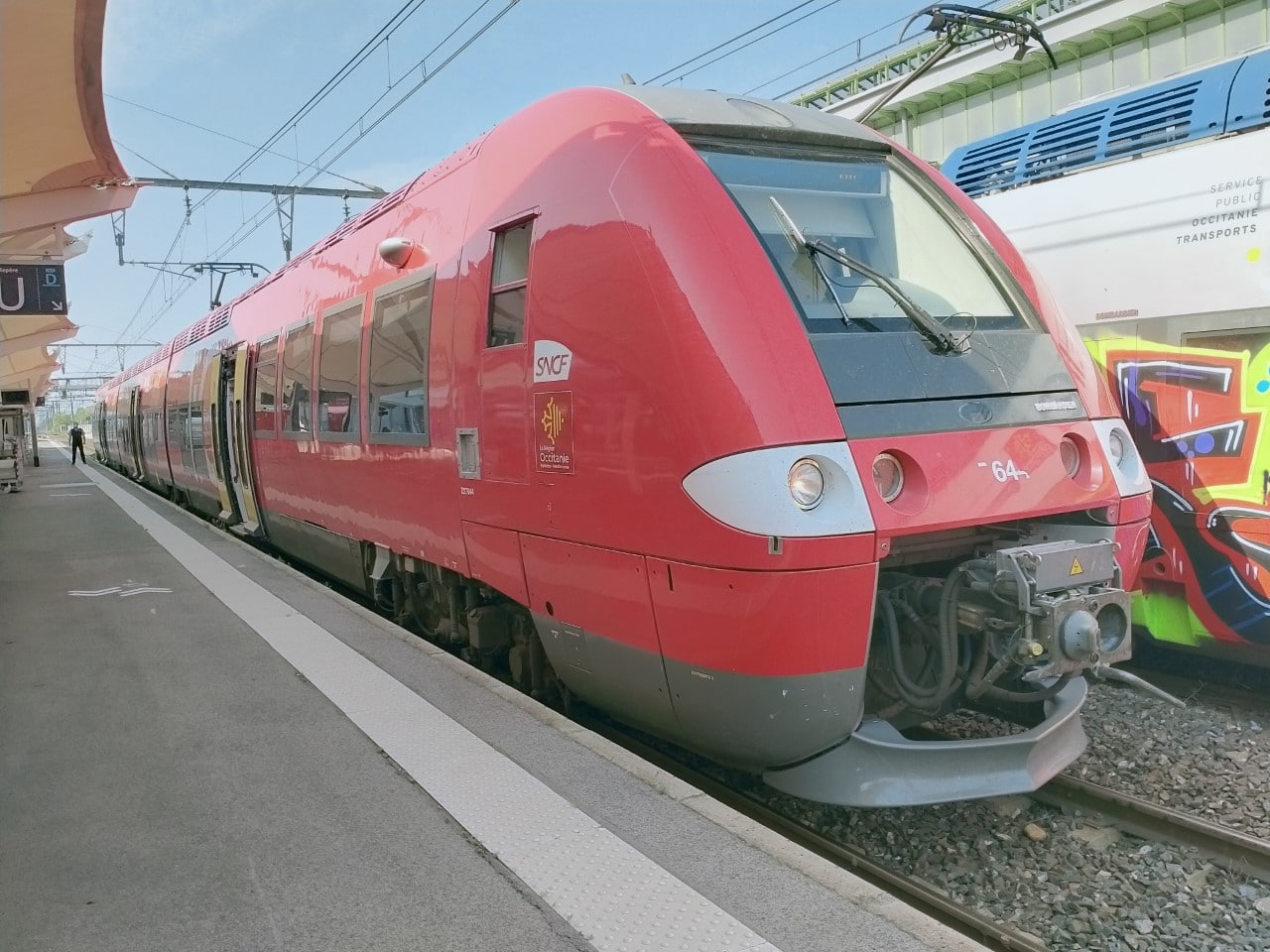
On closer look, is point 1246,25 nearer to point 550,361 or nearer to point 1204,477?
point 1204,477

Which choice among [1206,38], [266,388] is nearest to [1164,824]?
[266,388]

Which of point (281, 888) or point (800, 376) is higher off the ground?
point (800, 376)

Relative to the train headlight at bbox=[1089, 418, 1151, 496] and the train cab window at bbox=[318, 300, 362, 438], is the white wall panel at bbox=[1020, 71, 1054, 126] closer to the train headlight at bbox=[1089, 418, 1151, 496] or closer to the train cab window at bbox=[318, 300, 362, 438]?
the train cab window at bbox=[318, 300, 362, 438]

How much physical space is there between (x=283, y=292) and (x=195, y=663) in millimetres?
4601

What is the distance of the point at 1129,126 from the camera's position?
18.7ft

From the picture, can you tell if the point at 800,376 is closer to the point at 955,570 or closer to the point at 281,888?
the point at 955,570

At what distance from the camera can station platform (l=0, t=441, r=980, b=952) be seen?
271cm

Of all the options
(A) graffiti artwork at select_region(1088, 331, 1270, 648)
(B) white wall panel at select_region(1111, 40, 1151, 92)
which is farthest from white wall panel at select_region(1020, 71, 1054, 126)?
(A) graffiti artwork at select_region(1088, 331, 1270, 648)

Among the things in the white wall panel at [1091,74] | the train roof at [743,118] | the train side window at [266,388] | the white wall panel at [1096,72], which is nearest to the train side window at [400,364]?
the train roof at [743,118]

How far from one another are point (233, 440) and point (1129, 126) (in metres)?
9.57

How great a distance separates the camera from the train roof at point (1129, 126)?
5.14 metres

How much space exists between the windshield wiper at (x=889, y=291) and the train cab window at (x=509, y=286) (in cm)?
122

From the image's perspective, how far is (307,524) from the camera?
28.1 ft

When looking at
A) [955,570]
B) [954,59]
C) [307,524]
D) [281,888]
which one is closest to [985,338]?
[955,570]
